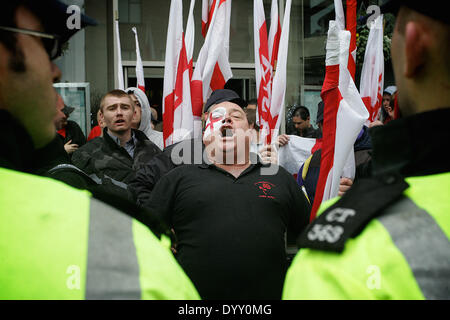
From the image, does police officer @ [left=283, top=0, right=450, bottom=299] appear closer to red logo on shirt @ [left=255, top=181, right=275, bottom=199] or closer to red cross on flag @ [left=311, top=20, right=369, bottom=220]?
red logo on shirt @ [left=255, top=181, right=275, bottom=199]

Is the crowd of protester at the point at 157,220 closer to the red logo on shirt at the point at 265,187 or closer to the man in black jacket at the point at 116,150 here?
the red logo on shirt at the point at 265,187

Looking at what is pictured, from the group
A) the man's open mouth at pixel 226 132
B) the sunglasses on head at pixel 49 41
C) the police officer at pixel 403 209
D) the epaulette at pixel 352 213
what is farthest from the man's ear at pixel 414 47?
the man's open mouth at pixel 226 132

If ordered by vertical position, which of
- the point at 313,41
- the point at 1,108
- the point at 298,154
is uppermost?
the point at 313,41

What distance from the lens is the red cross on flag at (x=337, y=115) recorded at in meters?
3.04

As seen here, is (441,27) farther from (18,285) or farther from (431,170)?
(18,285)

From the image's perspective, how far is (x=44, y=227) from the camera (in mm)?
802

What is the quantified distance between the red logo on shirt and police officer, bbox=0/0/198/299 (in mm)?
1714

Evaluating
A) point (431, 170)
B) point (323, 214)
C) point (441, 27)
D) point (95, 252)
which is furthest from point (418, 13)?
point (95, 252)

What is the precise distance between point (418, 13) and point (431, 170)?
1.01 ft

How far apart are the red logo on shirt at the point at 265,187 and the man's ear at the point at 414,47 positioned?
5.65 ft

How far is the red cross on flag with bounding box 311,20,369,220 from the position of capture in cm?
304

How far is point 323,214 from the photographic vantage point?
3.09 feet

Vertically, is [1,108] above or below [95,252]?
above

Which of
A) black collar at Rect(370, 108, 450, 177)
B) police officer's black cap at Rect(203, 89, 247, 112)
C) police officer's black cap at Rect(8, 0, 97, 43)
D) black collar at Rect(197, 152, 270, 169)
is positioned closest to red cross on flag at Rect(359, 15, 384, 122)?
police officer's black cap at Rect(203, 89, 247, 112)
